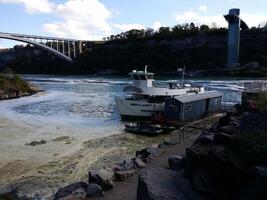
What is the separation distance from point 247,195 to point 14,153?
16.3 m

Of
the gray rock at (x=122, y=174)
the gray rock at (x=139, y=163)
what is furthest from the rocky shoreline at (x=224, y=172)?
the gray rock at (x=139, y=163)

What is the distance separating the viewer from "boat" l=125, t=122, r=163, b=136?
1054 inches

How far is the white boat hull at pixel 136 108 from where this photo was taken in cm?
3359

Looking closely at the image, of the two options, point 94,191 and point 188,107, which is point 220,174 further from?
point 188,107

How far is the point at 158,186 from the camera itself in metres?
8.36

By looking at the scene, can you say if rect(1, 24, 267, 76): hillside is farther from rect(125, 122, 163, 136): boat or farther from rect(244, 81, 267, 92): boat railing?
rect(125, 122, 163, 136): boat

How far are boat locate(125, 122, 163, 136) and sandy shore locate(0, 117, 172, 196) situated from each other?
0.61 meters

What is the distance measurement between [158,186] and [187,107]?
23640 millimetres

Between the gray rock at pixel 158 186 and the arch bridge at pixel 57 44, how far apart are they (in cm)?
9878

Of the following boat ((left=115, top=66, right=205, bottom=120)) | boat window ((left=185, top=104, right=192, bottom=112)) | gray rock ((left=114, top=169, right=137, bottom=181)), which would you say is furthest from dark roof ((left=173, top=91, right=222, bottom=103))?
gray rock ((left=114, top=169, right=137, bottom=181))

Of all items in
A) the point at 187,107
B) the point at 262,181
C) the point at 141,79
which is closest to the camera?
the point at 262,181

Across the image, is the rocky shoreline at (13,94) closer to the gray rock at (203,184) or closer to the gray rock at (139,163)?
the gray rock at (139,163)

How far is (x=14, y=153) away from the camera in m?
21.6

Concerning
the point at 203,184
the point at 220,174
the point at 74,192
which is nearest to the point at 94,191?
the point at 74,192
